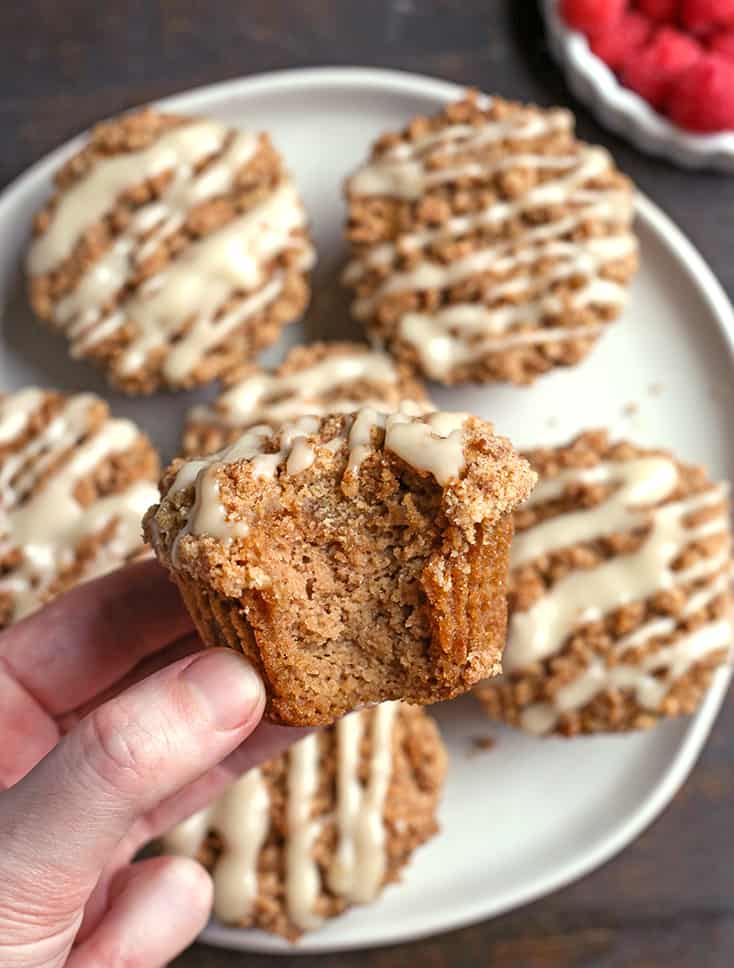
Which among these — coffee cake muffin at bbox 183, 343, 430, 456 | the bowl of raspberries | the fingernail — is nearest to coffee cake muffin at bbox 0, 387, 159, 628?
coffee cake muffin at bbox 183, 343, 430, 456

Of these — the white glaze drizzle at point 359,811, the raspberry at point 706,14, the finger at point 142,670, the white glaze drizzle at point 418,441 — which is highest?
the white glaze drizzle at point 418,441

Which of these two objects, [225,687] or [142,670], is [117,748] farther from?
[142,670]

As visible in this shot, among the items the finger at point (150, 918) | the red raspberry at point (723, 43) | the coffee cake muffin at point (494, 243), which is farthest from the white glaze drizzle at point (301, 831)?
the red raspberry at point (723, 43)

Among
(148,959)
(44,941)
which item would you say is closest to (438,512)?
(44,941)

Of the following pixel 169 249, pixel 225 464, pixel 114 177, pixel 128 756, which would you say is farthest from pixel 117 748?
pixel 114 177

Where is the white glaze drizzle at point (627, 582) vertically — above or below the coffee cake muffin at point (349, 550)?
below

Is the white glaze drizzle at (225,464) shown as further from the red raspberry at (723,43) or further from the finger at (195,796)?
the red raspberry at (723,43)

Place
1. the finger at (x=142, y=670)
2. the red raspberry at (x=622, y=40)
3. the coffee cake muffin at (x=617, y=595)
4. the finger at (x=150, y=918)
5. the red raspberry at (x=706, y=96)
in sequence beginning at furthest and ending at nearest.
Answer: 1. the red raspberry at (x=622, y=40)
2. the red raspberry at (x=706, y=96)
3. the coffee cake muffin at (x=617, y=595)
4. the finger at (x=142, y=670)
5. the finger at (x=150, y=918)
